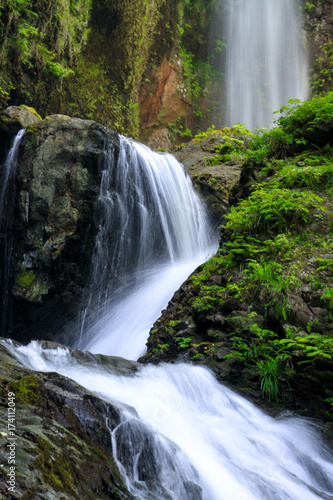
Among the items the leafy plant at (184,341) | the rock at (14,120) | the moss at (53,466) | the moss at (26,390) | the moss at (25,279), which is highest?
the rock at (14,120)

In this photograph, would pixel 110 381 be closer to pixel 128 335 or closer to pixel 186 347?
pixel 186 347

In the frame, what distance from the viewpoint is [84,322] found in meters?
8.07

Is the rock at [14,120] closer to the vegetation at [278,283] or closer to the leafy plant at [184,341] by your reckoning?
the vegetation at [278,283]

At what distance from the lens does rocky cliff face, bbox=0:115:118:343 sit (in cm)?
808

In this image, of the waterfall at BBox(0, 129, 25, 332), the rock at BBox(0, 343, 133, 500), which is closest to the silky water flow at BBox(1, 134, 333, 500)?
the rock at BBox(0, 343, 133, 500)

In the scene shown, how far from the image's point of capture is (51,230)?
26.6 ft

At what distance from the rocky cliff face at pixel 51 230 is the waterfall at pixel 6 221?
10cm

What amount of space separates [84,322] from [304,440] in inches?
220

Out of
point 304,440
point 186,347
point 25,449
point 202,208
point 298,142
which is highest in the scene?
point 298,142

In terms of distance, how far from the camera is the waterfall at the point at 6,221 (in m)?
8.26

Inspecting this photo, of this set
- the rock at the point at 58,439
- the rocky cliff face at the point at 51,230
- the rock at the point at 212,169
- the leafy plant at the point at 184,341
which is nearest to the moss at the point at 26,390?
the rock at the point at 58,439

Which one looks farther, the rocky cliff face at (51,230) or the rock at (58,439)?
the rocky cliff face at (51,230)

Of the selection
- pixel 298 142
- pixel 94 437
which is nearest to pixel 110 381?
pixel 94 437

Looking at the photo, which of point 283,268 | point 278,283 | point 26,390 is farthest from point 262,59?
point 26,390
